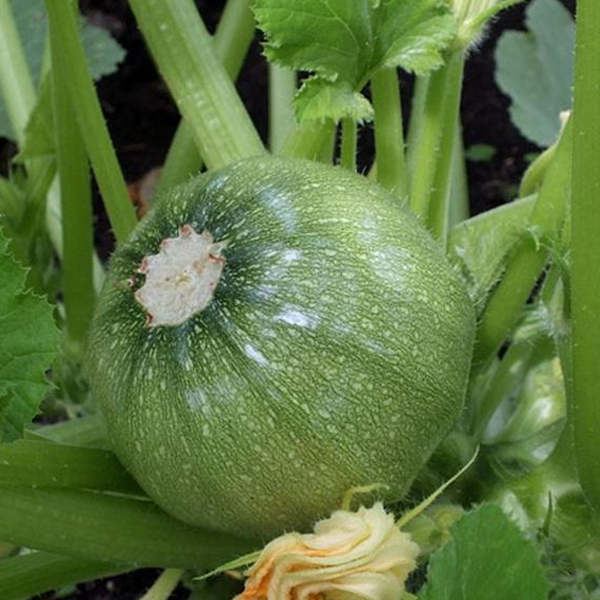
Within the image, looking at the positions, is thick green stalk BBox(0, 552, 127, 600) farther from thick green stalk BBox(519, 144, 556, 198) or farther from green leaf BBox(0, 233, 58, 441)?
thick green stalk BBox(519, 144, 556, 198)

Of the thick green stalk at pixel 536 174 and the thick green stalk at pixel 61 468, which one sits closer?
the thick green stalk at pixel 61 468

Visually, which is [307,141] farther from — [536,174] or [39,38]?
[39,38]

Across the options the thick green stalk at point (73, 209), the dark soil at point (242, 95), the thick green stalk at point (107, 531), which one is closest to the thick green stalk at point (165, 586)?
the thick green stalk at point (107, 531)

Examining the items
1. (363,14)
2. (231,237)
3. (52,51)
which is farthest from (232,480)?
(52,51)

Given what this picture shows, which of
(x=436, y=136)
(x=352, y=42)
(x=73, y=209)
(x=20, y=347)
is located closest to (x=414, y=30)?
(x=352, y=42)

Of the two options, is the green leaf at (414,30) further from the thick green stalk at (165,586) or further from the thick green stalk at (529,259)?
the thick green stalk at (165,586)

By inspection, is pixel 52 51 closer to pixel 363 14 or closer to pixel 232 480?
pixel 363 14

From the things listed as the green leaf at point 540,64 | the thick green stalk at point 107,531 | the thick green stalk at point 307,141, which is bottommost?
the thick green stalk at point 107,531
